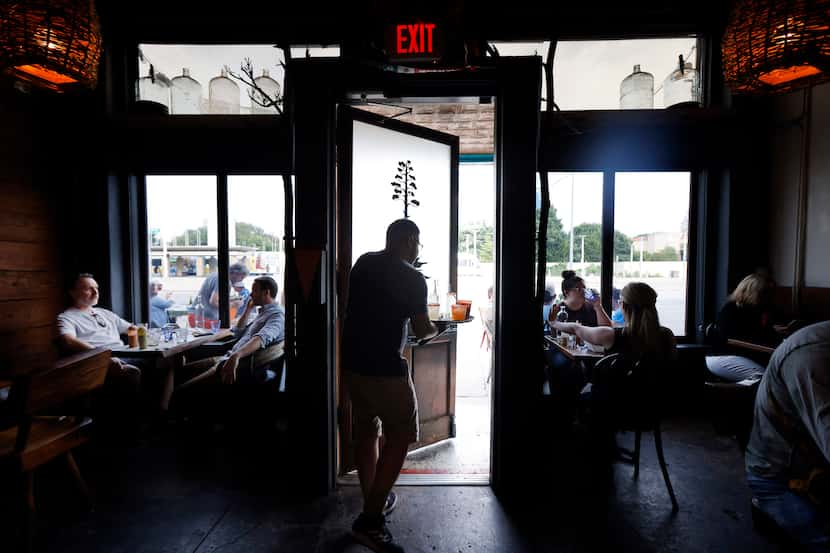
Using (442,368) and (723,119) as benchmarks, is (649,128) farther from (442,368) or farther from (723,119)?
(442,368)

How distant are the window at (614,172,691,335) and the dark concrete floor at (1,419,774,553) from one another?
6.47 feet

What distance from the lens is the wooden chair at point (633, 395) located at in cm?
250

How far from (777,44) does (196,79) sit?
472 cm

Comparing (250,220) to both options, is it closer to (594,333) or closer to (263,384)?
(263,384)

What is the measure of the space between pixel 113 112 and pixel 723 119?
6.10 meters

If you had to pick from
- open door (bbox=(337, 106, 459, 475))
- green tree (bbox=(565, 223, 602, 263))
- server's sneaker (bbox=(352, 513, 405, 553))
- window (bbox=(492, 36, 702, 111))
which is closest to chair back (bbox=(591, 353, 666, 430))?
open door (bbox=(337, 106, 459, 475))

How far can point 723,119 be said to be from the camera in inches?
151

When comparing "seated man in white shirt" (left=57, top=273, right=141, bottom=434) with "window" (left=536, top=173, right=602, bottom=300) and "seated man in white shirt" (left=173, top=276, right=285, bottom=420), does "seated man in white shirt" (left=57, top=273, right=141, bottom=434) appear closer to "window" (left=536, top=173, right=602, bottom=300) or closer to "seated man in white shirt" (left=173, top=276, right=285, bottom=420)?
"seated man in white shirt" (left=173, top=276, right=285, bottom=420)

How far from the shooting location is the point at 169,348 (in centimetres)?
333

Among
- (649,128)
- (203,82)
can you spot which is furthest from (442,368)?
(203,82)

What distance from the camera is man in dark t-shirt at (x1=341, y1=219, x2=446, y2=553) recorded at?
2033 mm

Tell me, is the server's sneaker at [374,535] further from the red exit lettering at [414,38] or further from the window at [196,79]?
the window at [196,79]

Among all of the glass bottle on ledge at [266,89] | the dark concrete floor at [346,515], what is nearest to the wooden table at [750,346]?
the dark concrete floor at [346,515]

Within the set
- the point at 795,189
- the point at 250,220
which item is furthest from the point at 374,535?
the point at 795,189
